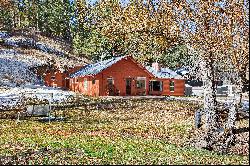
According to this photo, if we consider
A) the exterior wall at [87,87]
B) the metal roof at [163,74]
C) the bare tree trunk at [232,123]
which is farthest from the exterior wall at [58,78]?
the bare tree trunk at [232,123]

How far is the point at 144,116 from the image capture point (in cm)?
2783

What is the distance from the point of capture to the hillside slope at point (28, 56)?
6075 centimetres

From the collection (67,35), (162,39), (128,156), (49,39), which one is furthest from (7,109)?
(67,35)

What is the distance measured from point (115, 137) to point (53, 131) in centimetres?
355

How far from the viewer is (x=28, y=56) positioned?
249 feet

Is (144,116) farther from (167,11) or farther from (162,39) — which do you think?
(167,11)

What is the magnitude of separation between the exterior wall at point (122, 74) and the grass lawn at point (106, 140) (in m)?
20.1

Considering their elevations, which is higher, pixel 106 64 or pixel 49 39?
pixel 49 39

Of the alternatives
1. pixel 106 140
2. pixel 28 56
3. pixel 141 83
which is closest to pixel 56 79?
pixel 28 56

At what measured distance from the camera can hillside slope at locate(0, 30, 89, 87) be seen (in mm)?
60750

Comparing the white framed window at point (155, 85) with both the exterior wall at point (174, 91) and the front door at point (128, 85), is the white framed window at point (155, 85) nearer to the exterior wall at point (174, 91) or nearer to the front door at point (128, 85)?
the exterior wall at point (174, 91)

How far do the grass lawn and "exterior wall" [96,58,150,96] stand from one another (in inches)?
791

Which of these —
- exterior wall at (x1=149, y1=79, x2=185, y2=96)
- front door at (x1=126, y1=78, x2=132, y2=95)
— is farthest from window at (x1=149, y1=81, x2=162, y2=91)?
front door at (x1=126, y1=78, x2=132, y2=95)

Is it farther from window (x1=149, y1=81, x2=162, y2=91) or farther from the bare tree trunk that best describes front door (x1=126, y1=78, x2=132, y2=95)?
the bare tree trunk
